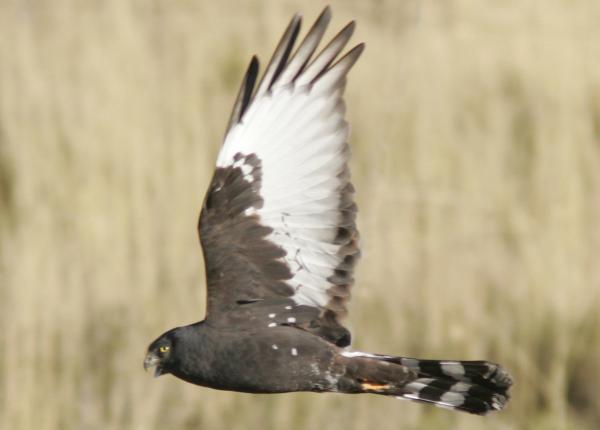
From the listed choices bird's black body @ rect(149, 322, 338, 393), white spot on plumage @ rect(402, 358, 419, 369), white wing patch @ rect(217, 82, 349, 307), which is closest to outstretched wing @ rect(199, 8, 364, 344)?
white wing patch @ rect(217, 82, 349, 307)

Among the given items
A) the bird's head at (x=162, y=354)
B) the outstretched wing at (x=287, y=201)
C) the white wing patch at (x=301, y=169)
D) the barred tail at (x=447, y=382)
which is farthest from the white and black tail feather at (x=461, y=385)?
the bird's head at (x=162, y=354)

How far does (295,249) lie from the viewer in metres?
5.24

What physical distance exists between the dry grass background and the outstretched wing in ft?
2.79

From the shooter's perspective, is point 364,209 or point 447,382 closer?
point 447,382

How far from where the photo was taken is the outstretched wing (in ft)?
16.8

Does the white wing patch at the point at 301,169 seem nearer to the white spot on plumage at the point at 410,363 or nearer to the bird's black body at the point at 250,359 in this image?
the bird's black body at the point at 250,359

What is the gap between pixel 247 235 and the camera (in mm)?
5195

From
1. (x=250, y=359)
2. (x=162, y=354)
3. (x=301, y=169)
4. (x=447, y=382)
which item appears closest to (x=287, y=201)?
(x=301, y=169)

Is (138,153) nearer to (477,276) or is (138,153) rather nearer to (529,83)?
(477,276)

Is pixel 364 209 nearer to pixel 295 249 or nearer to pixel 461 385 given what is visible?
pixel 295 249

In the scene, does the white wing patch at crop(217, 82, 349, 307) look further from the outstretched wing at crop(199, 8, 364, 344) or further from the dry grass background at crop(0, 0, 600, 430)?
the dry grass background at crop(0, 0, 600, 430)

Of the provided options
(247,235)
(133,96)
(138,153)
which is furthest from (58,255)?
(247,235)

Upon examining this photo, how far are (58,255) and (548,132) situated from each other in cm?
266

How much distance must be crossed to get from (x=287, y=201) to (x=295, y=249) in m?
0.17
